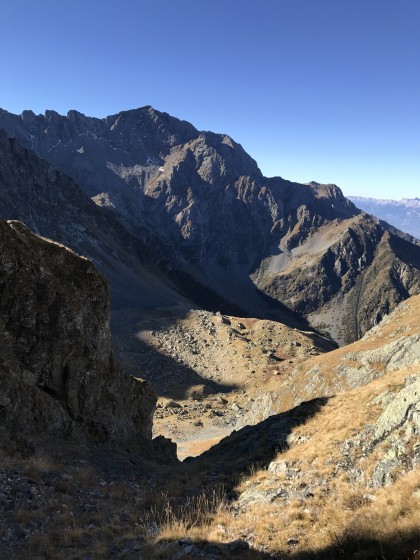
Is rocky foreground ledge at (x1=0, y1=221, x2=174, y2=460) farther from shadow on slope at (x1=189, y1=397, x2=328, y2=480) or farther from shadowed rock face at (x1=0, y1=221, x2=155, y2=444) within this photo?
shadow on slope at (x1=189, y1=397, x2=328, y2=480)

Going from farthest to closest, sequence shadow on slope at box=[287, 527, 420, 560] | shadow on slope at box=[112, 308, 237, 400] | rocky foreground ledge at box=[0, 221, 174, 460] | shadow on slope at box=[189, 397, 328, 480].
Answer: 1. shadow on slope at box=[112, 308, 237, 400]
2. shadow on slope at box=[189, 397, 328, 480]
3. rocky foreground ledge at box=[0, 221, 174, 460]
4. shadow on slope at box=[287, 527, 420, 560]

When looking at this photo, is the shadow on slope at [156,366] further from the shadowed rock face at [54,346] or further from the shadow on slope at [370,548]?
the shadow on slope at [370,548]

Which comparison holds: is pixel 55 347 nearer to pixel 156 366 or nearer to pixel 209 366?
pixel 156 366

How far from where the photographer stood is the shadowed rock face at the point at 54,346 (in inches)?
802

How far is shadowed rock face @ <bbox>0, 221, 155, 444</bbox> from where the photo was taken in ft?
66.8

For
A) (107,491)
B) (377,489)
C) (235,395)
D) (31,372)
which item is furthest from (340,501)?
(235,395)

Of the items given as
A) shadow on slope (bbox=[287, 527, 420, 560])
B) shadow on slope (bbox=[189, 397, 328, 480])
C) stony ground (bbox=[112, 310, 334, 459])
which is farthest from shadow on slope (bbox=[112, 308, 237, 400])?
shadow on slope (bbox=[287, 527, 420, 560])

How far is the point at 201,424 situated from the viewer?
6638 cm

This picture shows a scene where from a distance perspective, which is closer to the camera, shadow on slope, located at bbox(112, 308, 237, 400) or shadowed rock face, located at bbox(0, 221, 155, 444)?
shadowed rock face, located at bbox(0, 221, 155, 444)

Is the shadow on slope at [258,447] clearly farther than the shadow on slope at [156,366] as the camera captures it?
No

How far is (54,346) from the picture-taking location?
2295cm

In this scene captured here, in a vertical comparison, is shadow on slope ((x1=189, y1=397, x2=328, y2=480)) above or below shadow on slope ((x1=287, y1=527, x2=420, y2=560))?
below

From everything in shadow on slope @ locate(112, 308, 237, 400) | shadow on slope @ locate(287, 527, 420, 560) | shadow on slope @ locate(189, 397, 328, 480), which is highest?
shadow on slope @ locate(287, 527, 420, 560)

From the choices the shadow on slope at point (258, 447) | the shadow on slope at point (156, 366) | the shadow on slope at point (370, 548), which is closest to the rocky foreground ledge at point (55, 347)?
the shadow on slope at point (258, 447)
